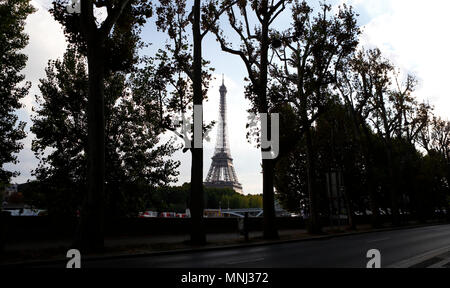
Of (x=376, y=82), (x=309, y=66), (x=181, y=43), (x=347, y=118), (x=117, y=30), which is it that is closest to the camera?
(x=117, y=30)

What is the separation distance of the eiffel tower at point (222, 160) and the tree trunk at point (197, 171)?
116872 millimetres

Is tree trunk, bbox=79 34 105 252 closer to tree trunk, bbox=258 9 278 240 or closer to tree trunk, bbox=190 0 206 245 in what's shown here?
tree trunk, bbox=190 0 206 245

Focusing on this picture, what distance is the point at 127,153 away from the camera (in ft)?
68.8

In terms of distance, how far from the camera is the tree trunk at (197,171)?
15.6 meters

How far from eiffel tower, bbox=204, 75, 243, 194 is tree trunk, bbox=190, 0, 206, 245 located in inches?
4601

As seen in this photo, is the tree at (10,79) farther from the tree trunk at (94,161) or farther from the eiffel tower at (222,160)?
the eiffel tower at (222,160)

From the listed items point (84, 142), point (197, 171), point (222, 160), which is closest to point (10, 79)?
point (84, 142)

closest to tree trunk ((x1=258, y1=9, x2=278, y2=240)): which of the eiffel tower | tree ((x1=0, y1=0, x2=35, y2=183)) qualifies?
tree ((x1=0, y1=0, x2=35, y2=183))

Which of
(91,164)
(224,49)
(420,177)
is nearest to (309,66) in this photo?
(224,49)

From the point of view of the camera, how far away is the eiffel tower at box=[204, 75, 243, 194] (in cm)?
13625

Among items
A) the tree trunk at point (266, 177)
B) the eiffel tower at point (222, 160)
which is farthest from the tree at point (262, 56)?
the eiffel tower at point (222, 160)

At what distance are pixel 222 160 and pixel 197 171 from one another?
12143cm

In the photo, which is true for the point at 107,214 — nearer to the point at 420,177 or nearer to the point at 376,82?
the point at 376,82
